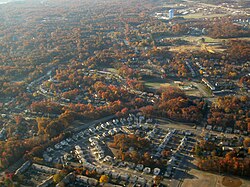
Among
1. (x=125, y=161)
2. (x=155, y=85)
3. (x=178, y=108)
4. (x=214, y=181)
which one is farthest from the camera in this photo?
(x=155, y=85)

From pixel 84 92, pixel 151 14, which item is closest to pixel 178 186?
pixel 84 92

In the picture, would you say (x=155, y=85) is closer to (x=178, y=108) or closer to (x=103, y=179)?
(x=178, y=108)

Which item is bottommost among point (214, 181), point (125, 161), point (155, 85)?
point (214, 181)

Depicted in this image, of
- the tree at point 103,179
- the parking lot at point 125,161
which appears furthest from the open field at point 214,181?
the tree at point 103,179

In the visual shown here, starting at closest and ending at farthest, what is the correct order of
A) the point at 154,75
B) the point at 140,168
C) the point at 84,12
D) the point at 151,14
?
the point at 140,168
the point at 154,75
the point at 151,14
the point at 84,12

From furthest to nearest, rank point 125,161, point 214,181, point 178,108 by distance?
1. point 178,108
2. point 125,161
3. point 214,181

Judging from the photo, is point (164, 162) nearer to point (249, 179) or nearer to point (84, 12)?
point (249, 179)

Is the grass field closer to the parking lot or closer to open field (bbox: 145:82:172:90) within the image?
the parking lot

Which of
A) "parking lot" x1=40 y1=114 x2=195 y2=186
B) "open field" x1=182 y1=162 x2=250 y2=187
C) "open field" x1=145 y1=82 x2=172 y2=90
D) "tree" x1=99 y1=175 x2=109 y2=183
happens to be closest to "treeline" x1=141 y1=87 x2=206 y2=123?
"parking lot" x1=40 y1=114 x2=195 y2=186

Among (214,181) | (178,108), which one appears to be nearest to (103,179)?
(214,181)

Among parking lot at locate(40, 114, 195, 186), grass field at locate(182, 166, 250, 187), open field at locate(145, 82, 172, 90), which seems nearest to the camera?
grass field at locate(182, 166, 250, 187)

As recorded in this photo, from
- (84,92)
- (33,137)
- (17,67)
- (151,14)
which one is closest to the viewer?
(33,137)
